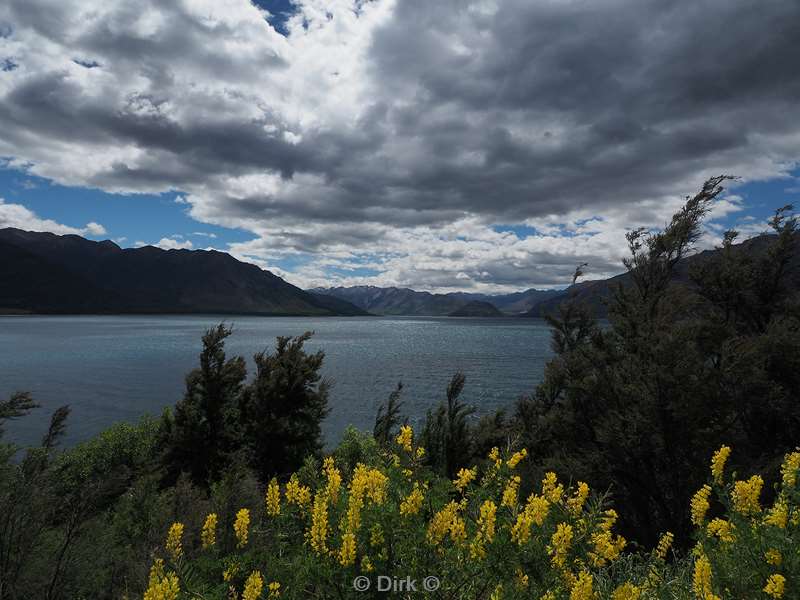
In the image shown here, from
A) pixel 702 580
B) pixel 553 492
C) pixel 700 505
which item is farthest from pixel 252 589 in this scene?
pixel 700 505

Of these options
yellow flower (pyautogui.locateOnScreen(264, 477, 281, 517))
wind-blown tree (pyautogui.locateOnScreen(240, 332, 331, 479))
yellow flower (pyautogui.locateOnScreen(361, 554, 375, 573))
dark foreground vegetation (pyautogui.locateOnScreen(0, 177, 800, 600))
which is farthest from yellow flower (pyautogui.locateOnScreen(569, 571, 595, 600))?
wind-blown tree (pyautogui.locateOnScreen(240, 332, 331, 479))

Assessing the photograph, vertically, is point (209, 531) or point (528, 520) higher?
point (528, 520)

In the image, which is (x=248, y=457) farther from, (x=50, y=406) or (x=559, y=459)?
(x=50, y=406)

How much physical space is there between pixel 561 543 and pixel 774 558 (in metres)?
1.75

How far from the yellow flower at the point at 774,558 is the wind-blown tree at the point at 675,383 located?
437 inches

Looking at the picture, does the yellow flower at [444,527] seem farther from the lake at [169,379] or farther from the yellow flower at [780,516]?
the lake at [169,379]

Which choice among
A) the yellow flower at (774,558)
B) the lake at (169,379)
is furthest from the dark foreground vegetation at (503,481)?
the lake at (169,379)

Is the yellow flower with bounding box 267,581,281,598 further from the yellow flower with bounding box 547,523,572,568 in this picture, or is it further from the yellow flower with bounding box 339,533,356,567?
the yellow flower with bounding box 547,523,572,568

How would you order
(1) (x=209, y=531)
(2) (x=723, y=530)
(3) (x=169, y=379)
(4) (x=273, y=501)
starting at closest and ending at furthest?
(2) (x=723, y=530), (4) (x=273, y=501), (1) (x=209, y=531), (3) (x=169, y=379)

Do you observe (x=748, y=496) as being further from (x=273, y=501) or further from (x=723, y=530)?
(x=273, y=501)

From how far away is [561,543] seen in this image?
11.4 feet

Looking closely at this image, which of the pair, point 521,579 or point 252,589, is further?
point 521,579

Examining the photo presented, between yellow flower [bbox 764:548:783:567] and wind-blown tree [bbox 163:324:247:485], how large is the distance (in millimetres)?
20574

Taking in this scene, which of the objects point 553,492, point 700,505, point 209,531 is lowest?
point 209,531
